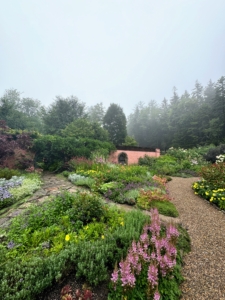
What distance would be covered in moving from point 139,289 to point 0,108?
20.6m

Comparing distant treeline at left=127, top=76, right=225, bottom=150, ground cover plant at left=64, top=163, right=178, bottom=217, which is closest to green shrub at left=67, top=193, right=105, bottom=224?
ground cover plant at left=64, top=163, right=178, bottom=217

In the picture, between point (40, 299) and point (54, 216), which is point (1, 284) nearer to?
point (40, 299)

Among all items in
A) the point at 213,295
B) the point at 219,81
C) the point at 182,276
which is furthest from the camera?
the point at 219,81

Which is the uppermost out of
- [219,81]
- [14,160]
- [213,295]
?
[219,81]

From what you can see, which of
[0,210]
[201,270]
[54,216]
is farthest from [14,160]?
[201,270]

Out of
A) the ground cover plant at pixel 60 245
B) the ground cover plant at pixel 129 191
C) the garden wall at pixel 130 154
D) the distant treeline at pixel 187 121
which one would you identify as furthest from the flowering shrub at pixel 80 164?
the distant treeline at pixel 187 121

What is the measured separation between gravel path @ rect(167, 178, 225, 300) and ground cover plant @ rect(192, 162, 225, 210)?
0.95ft

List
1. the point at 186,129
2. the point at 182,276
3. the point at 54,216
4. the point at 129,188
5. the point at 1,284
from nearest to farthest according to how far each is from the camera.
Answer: the point at 1,284 → the point at 182,276 → the point at 54,216 → the point at 129,188 → the point at 186,129

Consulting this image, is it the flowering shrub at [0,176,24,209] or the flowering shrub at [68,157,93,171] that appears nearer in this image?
the flowering shrub at [0,176,24,209]

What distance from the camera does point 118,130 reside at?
20.6m

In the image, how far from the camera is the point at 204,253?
92.5 inches

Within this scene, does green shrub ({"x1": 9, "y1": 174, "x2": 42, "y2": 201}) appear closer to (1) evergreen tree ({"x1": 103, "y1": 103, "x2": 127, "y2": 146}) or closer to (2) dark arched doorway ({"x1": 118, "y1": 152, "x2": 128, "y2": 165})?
(2) dark arched doorway ({"x1": 118, "y1": 152, "x2": 128, "y2": 165})

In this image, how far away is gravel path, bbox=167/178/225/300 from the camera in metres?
1.77

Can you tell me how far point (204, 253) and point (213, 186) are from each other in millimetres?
3182
